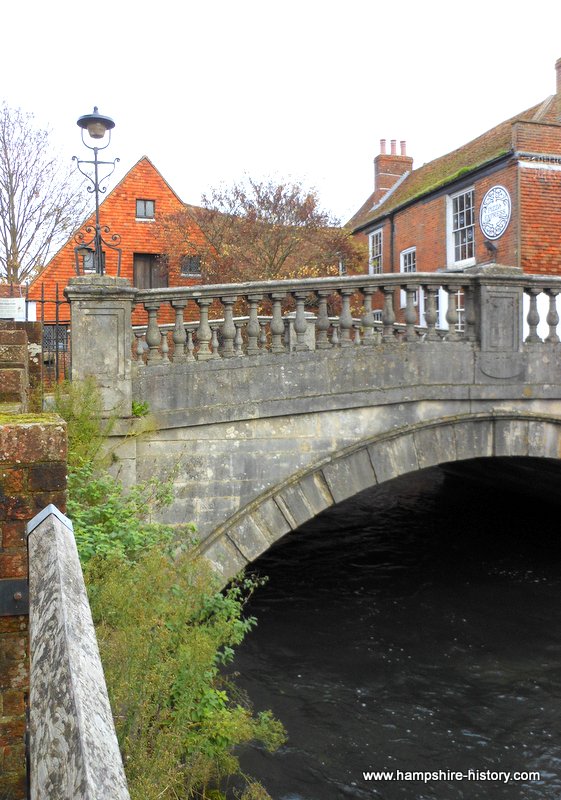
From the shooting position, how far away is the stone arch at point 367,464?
23.3ft

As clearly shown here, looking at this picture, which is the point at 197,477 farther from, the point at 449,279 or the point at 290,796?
the point at 449,279

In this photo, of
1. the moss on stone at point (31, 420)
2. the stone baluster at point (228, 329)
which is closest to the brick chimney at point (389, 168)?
the stone baluster at point (228, 329)

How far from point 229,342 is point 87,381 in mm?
1478

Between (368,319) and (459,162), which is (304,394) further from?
(459,162)

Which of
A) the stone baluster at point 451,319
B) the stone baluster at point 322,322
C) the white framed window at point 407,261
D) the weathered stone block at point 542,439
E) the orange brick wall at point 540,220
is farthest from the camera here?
the white framed window at point 407,261

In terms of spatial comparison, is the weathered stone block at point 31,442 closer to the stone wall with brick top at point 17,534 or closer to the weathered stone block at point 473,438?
the stone wall with brick top at point 17,534

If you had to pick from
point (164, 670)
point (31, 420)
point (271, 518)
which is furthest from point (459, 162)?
point (31, 420)

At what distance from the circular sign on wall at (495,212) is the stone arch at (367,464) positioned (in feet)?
31.9

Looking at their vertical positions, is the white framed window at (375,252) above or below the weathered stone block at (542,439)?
above

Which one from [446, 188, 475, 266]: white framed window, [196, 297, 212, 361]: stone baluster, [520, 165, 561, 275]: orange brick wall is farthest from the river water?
[446, 188, 475, 266]: white framed window

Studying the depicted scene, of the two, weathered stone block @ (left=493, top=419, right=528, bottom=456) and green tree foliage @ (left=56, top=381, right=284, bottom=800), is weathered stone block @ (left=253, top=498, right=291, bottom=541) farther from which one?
weathered stone block @ (left=493, top=419, right=528, bottom=456)

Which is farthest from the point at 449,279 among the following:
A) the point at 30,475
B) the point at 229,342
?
the point at 30,475

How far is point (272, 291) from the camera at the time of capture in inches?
290

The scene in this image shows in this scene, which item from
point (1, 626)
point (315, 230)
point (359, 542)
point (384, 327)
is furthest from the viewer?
point (315, 230)
